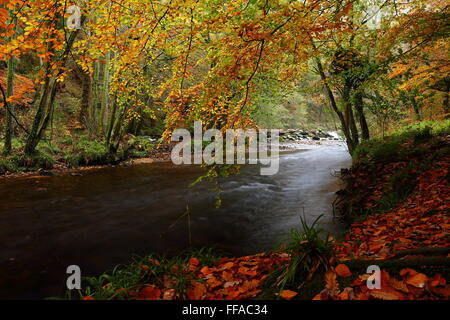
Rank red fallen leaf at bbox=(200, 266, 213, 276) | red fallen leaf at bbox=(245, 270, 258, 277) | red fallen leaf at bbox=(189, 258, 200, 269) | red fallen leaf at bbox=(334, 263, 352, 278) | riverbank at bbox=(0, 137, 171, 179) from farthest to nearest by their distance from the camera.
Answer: riverbank at bbox=(0, 137, 171, 179) < red fallen leaf at bbox=(189, 258, 200, 269) < red fallen leaf at bbox=(200, 266, 213, 276) < red fallen leaf at bbox=(245, 270, 258, 277) < red fallen leaf at bbox=(334, 263, 352, 278)

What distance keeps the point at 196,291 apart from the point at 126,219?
3647 millimetres

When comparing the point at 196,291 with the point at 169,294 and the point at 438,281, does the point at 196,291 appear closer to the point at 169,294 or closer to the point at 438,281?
the point at 169,294

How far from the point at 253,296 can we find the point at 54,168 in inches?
434

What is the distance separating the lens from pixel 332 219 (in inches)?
214

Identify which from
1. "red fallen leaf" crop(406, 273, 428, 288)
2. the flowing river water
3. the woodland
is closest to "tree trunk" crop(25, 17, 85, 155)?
the woodland

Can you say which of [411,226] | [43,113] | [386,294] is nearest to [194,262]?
[386,294]

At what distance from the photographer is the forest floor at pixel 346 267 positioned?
1.83 m

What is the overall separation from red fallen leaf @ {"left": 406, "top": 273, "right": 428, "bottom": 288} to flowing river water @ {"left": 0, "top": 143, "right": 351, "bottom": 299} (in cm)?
267

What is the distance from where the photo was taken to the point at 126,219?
18.5ft

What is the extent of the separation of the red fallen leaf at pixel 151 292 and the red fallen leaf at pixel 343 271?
1.68 meters

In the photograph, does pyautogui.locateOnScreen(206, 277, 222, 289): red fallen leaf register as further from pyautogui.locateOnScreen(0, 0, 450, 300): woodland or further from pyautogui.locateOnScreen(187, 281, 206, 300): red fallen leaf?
pyautogui.locateOnScreen(187, 281, 206, 300): red fallen leaf

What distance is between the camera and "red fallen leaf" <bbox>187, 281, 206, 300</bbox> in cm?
245

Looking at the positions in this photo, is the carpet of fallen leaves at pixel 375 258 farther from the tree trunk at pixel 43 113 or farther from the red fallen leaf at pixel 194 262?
the tree trunk at pixel 43 113

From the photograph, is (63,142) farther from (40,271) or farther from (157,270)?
(157,270)
